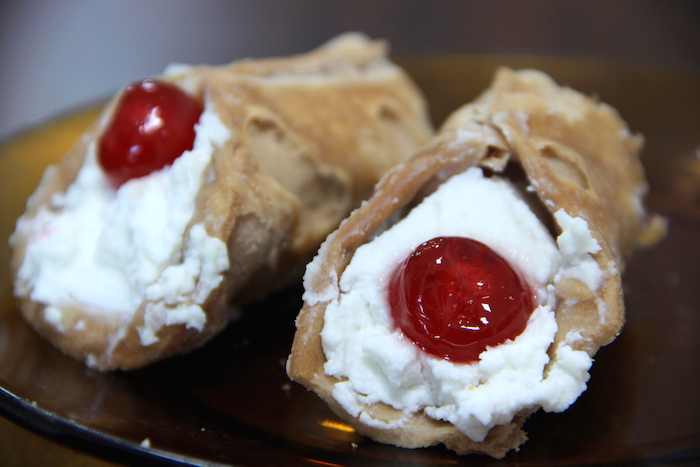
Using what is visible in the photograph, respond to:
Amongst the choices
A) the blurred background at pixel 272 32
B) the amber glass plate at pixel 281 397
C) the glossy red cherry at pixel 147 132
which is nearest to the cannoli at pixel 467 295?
the amber glass plate at pixel 281 397

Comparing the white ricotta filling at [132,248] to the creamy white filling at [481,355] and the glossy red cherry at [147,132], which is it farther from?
the creamy white filling at [481,355]

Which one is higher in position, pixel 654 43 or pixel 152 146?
pixel 152 146

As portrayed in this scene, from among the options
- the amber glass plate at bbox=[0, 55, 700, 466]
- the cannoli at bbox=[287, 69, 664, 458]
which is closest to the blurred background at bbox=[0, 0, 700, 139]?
the amber glass plate at bbox=[0, 55, 700, 466]

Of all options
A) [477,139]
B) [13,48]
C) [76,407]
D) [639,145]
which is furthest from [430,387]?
[13,48]

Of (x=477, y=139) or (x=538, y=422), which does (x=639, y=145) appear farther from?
(x=538, y=422)

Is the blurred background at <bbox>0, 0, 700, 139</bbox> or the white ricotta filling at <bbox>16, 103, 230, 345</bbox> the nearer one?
the white ricotta filling at <bbox>16, 103, 230, 345</bbox>

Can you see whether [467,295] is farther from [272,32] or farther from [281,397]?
[272,32]

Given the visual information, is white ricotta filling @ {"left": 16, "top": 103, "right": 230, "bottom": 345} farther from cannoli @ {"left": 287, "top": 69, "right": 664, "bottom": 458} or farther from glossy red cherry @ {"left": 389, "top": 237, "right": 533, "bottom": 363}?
glossy red cherry @ {"left": 389, "top": 237, "right": 533, "bottom": 363}
